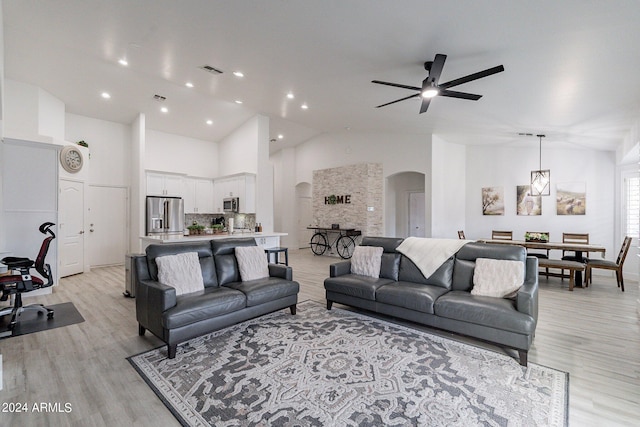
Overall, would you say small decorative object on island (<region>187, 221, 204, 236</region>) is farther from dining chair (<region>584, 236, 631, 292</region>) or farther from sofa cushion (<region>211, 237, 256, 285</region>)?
dining chair (<region>584, 236, 631, 292</region>)

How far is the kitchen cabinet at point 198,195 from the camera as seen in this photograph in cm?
841

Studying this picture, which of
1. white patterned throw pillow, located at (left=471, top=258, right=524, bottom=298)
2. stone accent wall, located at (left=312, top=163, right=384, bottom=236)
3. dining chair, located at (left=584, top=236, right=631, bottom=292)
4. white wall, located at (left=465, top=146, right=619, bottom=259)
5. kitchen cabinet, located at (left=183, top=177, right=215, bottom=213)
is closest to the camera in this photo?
white patterned throw pillow, located at (left=471, top=258, right=524, bottom=298)

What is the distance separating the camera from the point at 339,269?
14.6 feet

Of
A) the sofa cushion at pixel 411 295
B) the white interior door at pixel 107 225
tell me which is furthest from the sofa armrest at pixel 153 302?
the white interior door at pixel 107 225

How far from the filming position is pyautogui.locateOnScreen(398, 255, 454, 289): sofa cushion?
3.86 m

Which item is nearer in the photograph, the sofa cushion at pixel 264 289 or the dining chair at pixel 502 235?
the sofa cushion at pixel 264 289

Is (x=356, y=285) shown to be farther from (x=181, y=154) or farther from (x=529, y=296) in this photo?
(x=181, y=154)

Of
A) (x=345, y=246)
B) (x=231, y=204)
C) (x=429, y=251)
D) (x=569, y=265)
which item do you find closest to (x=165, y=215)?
(x=231, y=204)

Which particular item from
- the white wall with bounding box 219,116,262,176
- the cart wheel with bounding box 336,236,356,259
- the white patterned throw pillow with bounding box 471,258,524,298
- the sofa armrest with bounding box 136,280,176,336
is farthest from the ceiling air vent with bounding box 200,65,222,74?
the cart wheel with bounding box 336,236,356,259

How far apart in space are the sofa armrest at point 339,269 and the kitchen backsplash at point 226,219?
160 inches

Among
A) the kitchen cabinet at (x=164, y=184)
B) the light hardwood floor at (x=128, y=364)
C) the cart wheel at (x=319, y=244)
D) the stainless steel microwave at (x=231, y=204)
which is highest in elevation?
the kitchen cabinet at (x=164, y=184)

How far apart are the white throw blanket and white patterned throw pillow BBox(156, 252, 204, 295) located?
2.73 meters

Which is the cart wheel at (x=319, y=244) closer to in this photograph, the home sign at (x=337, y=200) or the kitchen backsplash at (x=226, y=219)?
the home sign at (x=337, y=200)

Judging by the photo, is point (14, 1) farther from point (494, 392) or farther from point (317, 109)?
point (494, 392)
